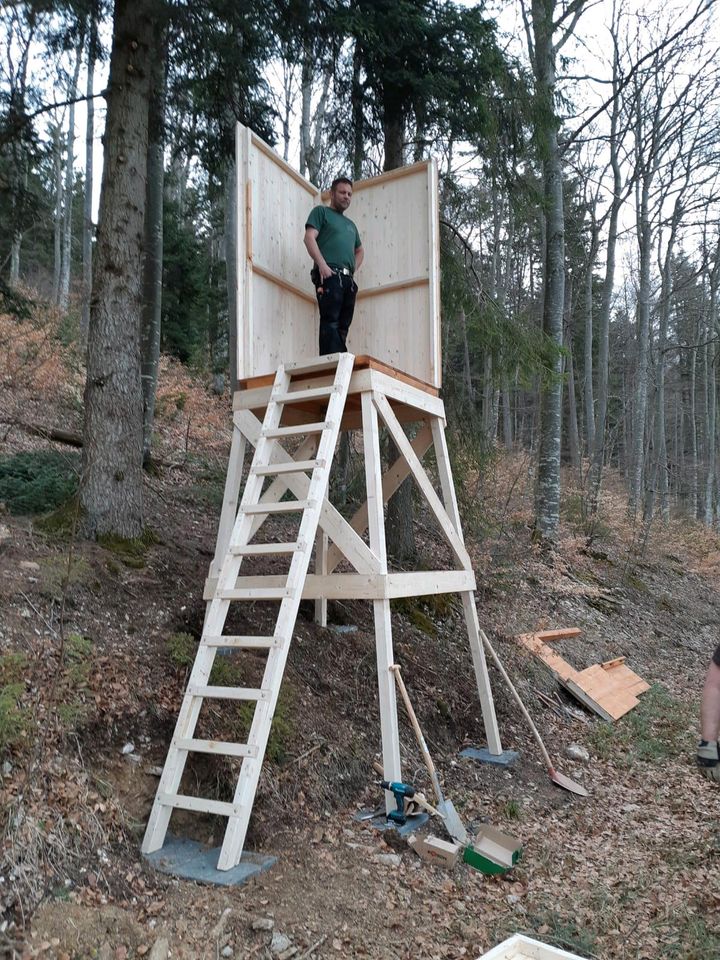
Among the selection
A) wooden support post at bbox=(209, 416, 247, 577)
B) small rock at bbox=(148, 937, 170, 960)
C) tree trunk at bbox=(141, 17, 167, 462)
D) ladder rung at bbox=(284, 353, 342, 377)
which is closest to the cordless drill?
small rock at bbox=(148, 937, 170, 960)

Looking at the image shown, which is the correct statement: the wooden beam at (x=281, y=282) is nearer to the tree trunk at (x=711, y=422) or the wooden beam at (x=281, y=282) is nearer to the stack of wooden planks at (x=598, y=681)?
the stack of wooden planks at (x=598, y=681)

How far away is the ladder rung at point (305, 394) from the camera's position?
5344mm

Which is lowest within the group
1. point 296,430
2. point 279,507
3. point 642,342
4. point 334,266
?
point 279,507

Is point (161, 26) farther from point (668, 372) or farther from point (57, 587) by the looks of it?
point (668, 372)

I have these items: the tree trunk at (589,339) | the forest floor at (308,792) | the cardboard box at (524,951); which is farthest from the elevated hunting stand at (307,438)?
the tree trunk at (589,339)

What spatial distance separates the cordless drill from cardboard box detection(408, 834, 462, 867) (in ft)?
0.66

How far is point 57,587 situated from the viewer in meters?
5.39

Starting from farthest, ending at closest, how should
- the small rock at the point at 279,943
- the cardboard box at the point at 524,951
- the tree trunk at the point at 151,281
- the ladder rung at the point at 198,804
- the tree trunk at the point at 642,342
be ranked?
1. the tree trunk at the point at 642,342
2. the tree trunk at the point at 151,281
3. the ladder rung at the point at 198,804
4. the small rock at the point at 279,943
5. the cardboard box at the point at 524,951

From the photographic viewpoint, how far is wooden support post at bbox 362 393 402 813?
4.86 meters

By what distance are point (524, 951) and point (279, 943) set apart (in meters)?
1.24

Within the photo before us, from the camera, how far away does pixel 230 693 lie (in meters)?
4.27

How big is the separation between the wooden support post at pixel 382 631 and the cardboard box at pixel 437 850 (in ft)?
1.16

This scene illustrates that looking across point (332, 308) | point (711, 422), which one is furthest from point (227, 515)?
point (711, 422)

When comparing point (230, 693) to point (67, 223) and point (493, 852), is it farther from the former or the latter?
point (67, 223)
